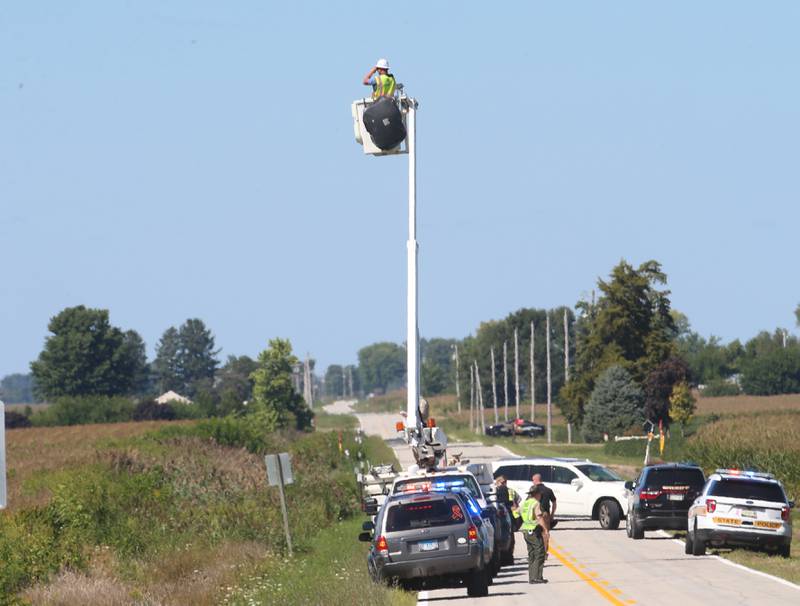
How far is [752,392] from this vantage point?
154m

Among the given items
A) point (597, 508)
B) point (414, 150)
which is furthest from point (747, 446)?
point (414, 150)

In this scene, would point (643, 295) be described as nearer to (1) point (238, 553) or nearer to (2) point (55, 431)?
(2) point (55, 431)

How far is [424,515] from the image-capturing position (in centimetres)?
2477

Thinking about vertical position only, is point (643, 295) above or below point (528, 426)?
above

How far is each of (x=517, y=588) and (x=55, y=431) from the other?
231 ft

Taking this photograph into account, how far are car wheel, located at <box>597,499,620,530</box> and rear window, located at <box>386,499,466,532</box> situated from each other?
16.9 metres

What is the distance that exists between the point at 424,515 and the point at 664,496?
13414 mm

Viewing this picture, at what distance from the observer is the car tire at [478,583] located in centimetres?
2488

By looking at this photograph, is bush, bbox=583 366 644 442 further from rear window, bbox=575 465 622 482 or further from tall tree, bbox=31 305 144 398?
tall tree, bbox=31 305 144 398

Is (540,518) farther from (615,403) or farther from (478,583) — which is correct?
(615,403)

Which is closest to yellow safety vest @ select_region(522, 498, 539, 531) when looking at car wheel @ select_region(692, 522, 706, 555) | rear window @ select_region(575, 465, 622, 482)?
car wheel @ select_region(692, 522, 706, 555)

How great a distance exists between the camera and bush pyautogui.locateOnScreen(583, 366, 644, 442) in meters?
104

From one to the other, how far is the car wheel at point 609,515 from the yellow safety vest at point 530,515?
1391 centimetres

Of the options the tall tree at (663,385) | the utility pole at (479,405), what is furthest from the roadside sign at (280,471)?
the utility pole at (479,405)
